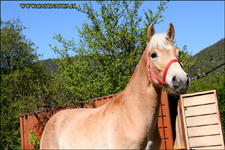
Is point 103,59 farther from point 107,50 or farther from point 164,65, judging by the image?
point 164,65

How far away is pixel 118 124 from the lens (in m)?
2.17

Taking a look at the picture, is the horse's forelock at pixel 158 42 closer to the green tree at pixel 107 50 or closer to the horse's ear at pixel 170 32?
the horse's ear at pixel 170 32

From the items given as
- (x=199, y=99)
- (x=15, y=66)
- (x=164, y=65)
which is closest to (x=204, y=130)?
(x=199, y=99)

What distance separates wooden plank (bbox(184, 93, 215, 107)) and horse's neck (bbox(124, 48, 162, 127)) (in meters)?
5.31

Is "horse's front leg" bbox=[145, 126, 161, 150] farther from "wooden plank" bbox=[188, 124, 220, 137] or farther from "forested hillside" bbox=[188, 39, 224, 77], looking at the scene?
"forested hillside" bbox=[188, 39, 224, 77]

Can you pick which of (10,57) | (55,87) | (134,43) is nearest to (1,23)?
(10,57)

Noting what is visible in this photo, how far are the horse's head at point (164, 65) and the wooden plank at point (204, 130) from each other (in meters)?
5.47

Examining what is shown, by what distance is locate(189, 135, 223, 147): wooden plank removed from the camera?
6652mm

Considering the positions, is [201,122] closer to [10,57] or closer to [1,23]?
[10,57]

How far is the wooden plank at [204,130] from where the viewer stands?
6.68 m

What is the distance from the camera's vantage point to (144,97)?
7.18 ft

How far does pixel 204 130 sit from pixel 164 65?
569cm

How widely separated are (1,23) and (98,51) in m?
14.0

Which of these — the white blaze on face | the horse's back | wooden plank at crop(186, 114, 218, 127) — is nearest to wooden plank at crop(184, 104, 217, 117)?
wooden plank at crop(186, 114, 218, 127)
